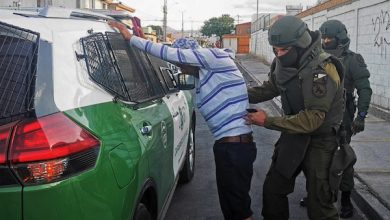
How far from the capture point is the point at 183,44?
11.6ft

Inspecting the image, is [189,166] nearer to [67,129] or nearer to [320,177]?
[320,177]

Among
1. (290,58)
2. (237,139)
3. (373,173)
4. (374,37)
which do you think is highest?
(374,37)

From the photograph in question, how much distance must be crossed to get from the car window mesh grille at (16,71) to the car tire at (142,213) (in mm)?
849

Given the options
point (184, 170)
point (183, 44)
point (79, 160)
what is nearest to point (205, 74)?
point (183, 44)

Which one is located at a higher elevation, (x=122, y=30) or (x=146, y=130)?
(x=122, y=30)

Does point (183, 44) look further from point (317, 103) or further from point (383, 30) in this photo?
point (383, 30)

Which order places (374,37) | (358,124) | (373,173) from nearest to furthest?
(358,124) < (373,173) < (374,37)

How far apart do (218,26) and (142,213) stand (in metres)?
98.6

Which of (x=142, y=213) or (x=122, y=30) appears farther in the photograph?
(x=122, y=30)

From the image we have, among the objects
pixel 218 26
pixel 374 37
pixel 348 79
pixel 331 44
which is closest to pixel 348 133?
pixel 348 79

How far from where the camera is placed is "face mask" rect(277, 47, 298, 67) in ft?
10.6

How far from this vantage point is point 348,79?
4.75m

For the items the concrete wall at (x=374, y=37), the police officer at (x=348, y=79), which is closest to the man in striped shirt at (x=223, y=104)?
the police officer at (x=348, y=79)

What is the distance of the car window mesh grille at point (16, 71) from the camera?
2170 millimetres
